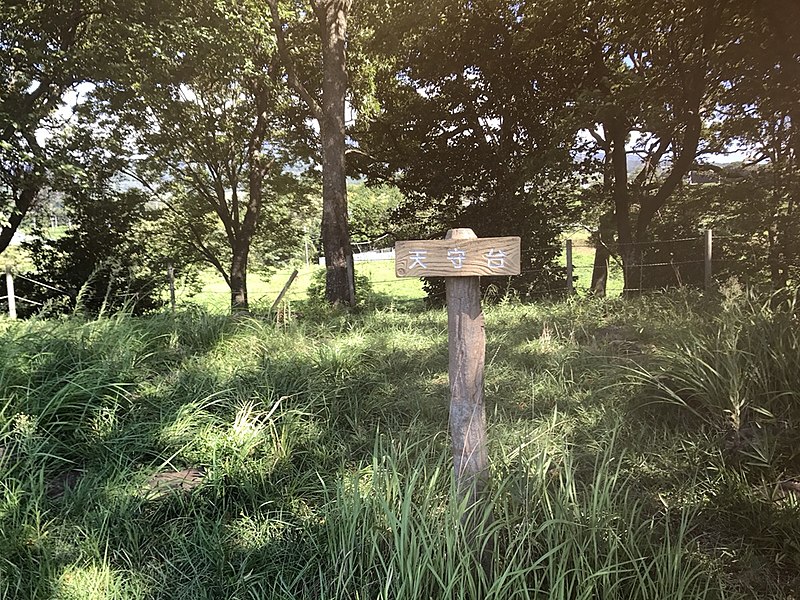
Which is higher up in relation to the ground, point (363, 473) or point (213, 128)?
point (213, 128)

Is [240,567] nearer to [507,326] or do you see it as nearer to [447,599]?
[447,599]

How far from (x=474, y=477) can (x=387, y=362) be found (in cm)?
233

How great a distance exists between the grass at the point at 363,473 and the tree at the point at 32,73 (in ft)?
23.7

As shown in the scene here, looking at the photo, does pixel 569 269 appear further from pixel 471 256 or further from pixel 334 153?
pixel 471 256

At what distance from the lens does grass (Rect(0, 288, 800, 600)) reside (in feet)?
5.96

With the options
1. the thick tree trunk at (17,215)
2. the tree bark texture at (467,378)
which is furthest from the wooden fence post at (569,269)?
the thick tree trunk at (17,215)

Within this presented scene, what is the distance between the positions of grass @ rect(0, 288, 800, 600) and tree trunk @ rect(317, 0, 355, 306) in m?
3.45

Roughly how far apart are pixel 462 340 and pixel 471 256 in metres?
0.37

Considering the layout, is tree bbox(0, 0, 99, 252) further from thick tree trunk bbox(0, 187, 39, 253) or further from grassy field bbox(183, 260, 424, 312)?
grassy field bbox(183, 260, 424, 312)

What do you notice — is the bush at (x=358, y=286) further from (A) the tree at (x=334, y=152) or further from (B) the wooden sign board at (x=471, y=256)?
(B) the wooden sign board at (x=471, y=256)

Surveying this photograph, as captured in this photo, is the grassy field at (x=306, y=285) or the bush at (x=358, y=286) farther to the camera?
the grassy field at (x=306, y=285)

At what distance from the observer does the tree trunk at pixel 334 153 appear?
25.7 feet

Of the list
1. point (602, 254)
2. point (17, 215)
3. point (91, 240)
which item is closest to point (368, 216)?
point (91, 240)

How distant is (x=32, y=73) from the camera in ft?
31.2
